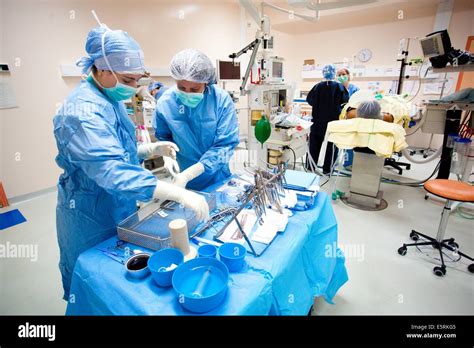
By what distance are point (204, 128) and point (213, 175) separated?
0.33 m

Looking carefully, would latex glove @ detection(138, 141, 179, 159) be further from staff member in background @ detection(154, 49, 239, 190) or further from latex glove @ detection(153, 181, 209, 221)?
latex glove @ detection(153, 181, 209, 221)

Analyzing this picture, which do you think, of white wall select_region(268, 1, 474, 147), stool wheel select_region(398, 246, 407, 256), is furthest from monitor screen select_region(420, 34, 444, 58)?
white wall select_region(268, 1, 474, 147)

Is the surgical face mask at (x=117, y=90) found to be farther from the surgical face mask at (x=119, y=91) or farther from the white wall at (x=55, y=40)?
the white wall at (x=55, y=40)

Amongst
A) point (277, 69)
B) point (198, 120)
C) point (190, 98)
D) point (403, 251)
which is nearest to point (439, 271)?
point (403, 251)

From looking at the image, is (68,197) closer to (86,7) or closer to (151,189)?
(151,189)

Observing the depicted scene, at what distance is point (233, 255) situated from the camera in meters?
0.97

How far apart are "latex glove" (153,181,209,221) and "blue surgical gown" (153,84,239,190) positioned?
53cm

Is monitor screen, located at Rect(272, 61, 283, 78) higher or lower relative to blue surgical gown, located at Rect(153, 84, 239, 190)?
higher

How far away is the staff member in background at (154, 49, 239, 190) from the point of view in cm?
151

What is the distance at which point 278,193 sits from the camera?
144cm

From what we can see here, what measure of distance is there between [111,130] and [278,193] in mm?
898

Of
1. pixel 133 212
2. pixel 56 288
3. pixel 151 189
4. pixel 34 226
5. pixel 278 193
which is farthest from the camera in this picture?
pixel 34 226
